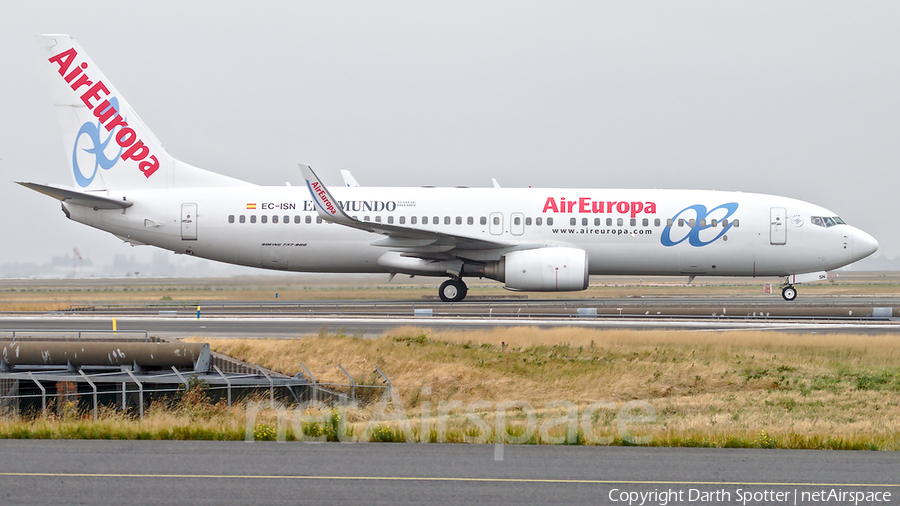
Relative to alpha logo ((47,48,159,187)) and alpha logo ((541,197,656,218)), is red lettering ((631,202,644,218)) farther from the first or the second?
alpha logo ((47,48,159,187))

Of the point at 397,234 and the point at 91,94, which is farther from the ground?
the point at 91,94

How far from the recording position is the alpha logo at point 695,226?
32.1 metres

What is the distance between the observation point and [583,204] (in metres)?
32.6

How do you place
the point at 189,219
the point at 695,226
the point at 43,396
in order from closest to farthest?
the point at 43,396
the point at 695,226
the point at 189,219

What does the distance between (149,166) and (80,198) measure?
2.99 m

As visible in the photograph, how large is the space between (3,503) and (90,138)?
28.9 m

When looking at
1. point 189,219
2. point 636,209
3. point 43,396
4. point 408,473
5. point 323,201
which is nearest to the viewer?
point 408,473

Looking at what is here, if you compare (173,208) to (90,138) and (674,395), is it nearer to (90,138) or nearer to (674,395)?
(90,138)

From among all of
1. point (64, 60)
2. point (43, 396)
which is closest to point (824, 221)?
point (43, 396)

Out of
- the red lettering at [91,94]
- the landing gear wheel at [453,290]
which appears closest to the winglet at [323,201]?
the landing gear wheel at [453,290]

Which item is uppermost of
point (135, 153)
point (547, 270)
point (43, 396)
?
point (135, 153)

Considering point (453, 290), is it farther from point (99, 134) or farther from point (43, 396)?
point (43, 396)

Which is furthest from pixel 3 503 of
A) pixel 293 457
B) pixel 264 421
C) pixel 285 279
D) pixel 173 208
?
pixel 285 279

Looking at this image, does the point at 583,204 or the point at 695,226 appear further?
the point at 583,204
